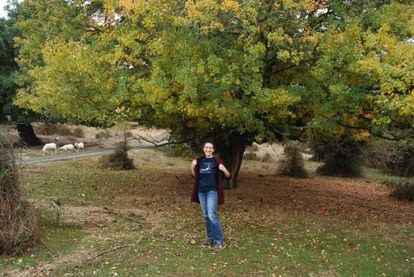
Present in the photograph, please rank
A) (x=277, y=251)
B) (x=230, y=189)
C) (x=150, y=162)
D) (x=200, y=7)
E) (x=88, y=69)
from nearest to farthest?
(x=277, y=251) → (x=200, y=7) → (x=88, y=69) → (x=230, y=189) → (x=150, y=162)

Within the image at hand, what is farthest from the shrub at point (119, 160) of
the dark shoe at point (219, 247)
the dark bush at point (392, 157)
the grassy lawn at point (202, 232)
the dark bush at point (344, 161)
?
the dark shoe at point (219, 247)

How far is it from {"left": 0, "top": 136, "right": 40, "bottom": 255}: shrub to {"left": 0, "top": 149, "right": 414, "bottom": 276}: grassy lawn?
0.77 feet

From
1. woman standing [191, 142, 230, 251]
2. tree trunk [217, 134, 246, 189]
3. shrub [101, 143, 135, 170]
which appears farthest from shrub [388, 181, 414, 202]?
shrub [101, 143, 135, 170]

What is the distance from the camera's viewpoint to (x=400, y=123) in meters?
11.1

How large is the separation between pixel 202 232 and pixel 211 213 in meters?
1.59

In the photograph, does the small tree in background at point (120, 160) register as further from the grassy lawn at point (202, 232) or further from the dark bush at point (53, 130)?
the dark bush at point (53, 130)

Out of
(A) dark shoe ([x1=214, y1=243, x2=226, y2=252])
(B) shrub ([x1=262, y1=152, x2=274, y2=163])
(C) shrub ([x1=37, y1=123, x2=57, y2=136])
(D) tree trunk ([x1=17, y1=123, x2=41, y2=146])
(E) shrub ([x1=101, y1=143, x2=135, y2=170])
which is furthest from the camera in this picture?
(C) shrub ([x1=37, y1=123, x2=57, y2=136])

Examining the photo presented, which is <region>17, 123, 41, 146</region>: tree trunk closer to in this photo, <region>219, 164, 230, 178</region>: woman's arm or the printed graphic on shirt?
the printed graphic on shirt

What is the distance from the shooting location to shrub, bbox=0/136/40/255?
296 inches

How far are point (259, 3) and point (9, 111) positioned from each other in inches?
831

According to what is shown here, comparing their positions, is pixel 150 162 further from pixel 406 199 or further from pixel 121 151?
pixel 406 199

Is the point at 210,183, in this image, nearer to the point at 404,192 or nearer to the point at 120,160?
the point at 404,192

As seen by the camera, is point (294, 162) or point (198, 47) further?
point (294, 162)

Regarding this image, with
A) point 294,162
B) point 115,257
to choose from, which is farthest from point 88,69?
point 294,162
